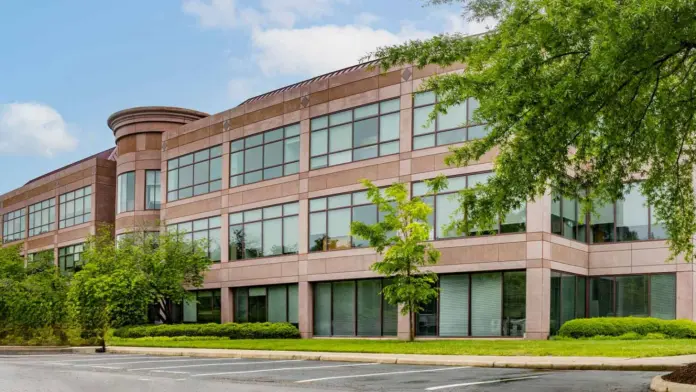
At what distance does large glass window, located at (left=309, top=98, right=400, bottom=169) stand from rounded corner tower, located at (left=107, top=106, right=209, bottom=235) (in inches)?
537

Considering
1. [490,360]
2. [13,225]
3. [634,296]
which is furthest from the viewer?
[13,225]

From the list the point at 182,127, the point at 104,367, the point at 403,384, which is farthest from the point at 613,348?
the point at 182,127

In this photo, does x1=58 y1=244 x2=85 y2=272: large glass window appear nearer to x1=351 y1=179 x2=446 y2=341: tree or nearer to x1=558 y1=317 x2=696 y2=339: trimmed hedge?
x1=351 y1=179 x2=446 y2=341: tree

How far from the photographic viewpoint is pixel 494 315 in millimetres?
32188

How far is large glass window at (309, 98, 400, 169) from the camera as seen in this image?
36.0m

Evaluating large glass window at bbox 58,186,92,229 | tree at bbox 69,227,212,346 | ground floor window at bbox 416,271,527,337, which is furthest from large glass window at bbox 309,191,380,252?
large glass window at bbox 58,186,92,229

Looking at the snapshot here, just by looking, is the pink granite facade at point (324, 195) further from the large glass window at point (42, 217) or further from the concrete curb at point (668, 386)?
the concrete curb at point (668, 386)

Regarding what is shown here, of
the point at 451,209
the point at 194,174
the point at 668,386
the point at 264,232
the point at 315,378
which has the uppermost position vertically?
the point at 194,174

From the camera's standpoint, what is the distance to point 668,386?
12.4 meters

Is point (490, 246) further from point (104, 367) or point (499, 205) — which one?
point (499, 205)

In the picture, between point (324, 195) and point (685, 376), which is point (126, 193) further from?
point (685, 376)

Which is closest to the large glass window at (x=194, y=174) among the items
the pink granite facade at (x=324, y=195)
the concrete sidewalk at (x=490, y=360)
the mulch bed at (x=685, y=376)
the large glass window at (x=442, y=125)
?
the pink granite facade at (x=324, y=195)

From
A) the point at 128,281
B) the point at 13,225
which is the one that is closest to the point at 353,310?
the point at 128,281

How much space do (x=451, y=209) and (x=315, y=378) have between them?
18.0 m
